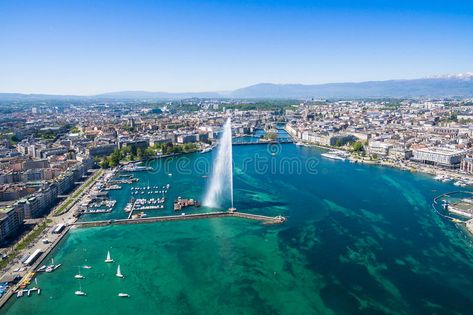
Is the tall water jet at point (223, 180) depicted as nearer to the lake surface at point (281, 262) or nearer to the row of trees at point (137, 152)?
the lake surface at point (281, 262)

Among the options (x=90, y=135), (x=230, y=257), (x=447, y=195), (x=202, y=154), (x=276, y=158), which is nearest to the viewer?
(x=230, y=257)

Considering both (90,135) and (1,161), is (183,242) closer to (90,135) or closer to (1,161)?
(1,161)

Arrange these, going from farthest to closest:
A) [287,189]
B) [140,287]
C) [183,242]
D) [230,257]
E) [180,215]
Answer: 1. [287,189]
2. [180,215]
3. [183,242]
4. [230,257]
5. [140,287]

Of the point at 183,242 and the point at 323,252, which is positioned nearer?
the point at 323,252

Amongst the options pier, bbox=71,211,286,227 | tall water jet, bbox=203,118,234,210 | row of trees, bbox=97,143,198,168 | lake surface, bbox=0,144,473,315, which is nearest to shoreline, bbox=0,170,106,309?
lake surface, bbox=0,144,473,315

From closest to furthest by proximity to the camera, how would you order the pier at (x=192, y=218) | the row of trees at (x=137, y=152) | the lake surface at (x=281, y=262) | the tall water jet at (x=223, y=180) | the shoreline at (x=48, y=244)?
1. the lake surface at (x=281, y=262)
2. the shoreline at (x=48, y=244)
3. the pier at (x=192, y=218)
4. the tall water jet at (x=223, y=180)
5. the row of trees at (x=137, y=152)

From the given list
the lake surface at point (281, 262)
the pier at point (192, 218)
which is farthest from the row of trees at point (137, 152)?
the pier at point (192, 218)

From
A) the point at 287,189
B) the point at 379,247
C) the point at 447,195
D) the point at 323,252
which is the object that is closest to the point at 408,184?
the point at 447,195
